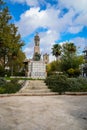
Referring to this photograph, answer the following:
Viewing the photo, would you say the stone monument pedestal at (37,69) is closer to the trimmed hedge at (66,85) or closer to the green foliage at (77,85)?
the trimmed hedge at (66,85)

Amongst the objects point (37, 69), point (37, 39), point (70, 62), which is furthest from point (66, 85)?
point (37, 39)

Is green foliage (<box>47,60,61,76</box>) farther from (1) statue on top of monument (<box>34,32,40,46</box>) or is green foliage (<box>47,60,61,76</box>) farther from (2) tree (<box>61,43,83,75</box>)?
(2) tree (<box>61,43,83,75</box>)

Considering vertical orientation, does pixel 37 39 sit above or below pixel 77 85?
above

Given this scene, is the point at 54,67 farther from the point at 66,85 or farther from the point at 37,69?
the point at 66,85

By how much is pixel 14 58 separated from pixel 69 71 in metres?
12.2

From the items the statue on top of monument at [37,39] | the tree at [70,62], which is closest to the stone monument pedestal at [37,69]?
the tree at [70,62]

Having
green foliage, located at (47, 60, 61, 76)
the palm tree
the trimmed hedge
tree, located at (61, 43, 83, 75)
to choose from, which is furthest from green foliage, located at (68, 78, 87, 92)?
the palm tree

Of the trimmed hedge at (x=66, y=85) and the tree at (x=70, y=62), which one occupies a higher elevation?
the tree at (x=70, y=62)

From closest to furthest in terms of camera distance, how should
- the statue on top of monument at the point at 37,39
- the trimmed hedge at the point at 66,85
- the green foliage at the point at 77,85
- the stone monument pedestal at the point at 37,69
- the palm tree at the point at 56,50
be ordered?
the trimmed hedge at the point at 66,85, the green foliage at the point at 77,85, the stone monument pedestal at the point at 37,69, the statue on top of monument at the point at 37,39, the palm tree at the point at 56,50

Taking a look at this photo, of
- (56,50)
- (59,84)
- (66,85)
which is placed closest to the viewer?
(66,85)

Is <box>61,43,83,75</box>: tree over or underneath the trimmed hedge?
over

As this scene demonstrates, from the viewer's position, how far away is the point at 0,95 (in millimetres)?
16828

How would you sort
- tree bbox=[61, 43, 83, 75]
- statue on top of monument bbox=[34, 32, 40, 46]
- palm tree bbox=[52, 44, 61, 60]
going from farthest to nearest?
1. palm tree bbox=[52, 44, 61, 60]
2. statue on top of monument bbox=[34, 32, 40, 46]
3. tree bbox=[61, 43, 83, 75]

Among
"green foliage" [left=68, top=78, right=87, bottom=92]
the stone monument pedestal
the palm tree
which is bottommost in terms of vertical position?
"green foliage" [left=68, top=78, right=87, bottom=92]
